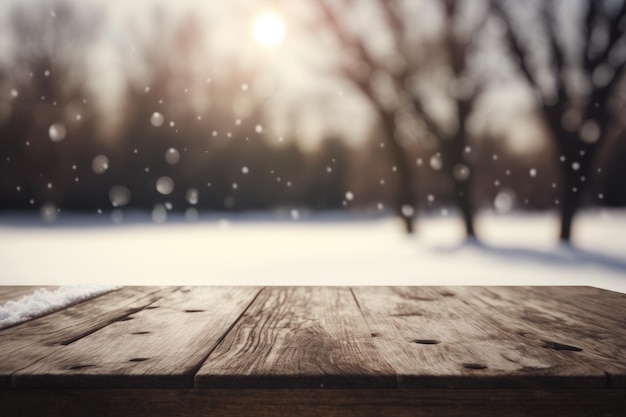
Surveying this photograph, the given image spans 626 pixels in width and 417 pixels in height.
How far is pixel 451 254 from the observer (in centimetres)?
422

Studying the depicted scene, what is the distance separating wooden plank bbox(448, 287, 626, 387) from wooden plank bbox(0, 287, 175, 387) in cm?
78

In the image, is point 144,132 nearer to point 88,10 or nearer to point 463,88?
point 88,10

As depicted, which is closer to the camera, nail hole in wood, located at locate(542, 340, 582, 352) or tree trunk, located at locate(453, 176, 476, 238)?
nail hole in wood, located at locate(542, 340, 582, 352)

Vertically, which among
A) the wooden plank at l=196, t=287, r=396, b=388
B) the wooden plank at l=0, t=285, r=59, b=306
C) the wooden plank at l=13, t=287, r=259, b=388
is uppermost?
the wooden plank at l=196, t=287, r=396, b=388

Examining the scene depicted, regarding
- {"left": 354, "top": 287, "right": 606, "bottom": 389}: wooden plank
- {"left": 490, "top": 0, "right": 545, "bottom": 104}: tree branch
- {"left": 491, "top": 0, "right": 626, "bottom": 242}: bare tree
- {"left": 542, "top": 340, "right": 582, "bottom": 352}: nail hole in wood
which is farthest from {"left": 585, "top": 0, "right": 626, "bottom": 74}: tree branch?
{"left": 542, "top": 340, "right": 582, "bottom": 352}: nail hole in wood

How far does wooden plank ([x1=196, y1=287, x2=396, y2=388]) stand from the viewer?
2.32ft

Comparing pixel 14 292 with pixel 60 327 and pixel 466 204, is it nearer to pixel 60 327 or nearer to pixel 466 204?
pixel 60 327

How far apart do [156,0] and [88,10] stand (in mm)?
1094

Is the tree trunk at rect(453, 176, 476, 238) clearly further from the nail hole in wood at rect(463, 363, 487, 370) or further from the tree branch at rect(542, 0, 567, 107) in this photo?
the nail hole in wood at rect(463, 363, 487, 370)

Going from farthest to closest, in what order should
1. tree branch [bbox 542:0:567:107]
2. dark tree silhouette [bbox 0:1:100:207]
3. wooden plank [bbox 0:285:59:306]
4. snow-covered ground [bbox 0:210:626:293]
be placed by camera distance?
dark tree silhouette [bbox 0:1:100:207] < tree branch [bbox 542:0:567:107] < snow-covered ground [bbox 0:210:626:293] < wooden plank [bbox 0:285:59:306]

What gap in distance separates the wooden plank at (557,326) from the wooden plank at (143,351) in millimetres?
555

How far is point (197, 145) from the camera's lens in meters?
5.51

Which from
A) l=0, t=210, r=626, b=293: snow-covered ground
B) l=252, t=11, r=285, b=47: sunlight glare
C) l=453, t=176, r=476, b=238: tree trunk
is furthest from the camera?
l=252, t=11, r=285, b=47: sunlight glare

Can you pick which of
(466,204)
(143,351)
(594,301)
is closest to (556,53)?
(466,204)
